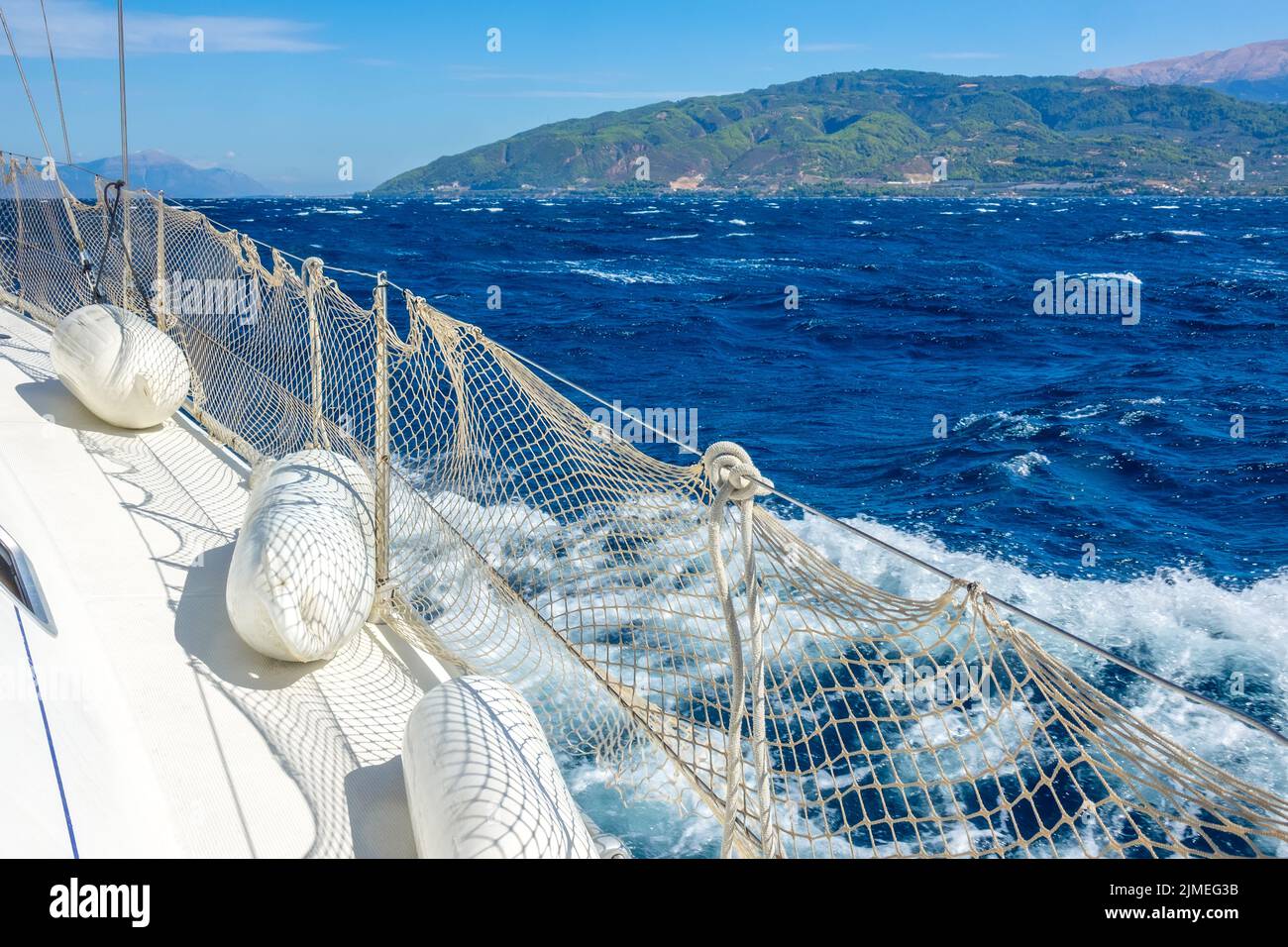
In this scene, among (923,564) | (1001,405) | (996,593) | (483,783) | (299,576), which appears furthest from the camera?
(1001,405)

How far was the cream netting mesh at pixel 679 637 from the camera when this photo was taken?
260 cm

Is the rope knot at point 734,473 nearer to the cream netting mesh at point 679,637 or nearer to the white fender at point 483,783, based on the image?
the cream netting mesh at point 679,637

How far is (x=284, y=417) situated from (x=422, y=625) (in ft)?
6.98

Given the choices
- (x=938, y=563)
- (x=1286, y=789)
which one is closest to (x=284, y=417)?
(x=938, y=563)

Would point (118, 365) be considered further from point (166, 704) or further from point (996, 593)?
point (996, 593)

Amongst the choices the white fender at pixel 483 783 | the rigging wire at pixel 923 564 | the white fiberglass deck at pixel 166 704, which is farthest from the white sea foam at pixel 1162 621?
the white fiberglass deck at pixel 166 704

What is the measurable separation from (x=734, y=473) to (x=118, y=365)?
5305 millimetres

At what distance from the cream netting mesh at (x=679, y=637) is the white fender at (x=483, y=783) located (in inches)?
17.9

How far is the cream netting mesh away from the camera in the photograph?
2596mm

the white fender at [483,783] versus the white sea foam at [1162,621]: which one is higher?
the white fender at [483,783]

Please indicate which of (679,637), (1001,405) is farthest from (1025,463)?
(679,637)

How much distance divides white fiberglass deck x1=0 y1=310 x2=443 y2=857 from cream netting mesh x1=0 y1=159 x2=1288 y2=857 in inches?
28.3

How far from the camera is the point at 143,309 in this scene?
7656 mm

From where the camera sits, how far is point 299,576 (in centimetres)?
380
